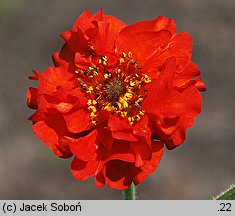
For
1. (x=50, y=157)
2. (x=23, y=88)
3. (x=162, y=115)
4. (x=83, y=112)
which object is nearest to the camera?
(x=162, y=115)

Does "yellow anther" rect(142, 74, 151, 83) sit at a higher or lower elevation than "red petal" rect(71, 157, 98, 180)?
higher

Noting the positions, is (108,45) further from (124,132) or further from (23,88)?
(23,88)

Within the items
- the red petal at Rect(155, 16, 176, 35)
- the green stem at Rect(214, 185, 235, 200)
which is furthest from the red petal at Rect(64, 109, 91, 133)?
the green stem at Rect(214, 185, 235, 200)

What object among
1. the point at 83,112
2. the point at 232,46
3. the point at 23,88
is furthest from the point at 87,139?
the point at 232,46

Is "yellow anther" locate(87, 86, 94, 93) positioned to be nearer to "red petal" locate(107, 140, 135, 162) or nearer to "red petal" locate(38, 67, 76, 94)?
"red petal" locate(38, 67, 76, 94)

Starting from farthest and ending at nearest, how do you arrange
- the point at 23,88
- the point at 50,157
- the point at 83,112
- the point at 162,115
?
the point at 23,88
the point at 50,157
the point at 83,112
the point at 162,115

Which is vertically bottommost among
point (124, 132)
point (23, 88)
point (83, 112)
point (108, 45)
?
point (124, 132)

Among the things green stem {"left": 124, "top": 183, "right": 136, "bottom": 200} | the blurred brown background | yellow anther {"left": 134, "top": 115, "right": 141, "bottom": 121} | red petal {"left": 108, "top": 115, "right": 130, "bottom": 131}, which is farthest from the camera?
the blurred brown background

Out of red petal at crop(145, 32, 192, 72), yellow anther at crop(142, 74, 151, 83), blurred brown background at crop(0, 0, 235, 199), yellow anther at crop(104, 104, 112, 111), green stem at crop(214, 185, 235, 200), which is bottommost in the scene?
green stem at crop(214, 185, 235, 200)
